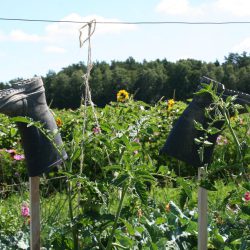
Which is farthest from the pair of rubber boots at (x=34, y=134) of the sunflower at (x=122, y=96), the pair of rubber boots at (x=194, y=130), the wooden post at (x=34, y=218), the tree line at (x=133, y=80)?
the tree line at (x=133, y=80)

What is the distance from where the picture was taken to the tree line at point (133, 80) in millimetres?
16312

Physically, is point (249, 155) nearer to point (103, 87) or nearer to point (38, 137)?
point (38, 137)

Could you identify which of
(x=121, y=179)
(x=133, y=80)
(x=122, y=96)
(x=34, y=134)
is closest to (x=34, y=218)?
(x=34, y=134)

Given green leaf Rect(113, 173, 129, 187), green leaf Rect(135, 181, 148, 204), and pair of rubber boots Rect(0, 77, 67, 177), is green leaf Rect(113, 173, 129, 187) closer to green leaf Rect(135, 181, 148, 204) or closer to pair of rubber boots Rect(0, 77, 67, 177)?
green leaf Rect(135, 181, 148, 204)

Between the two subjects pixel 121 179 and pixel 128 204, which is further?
pixel 128 204

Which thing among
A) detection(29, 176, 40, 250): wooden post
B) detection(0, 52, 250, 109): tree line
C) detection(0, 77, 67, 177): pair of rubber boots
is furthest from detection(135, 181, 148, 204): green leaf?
detection(0, 52, 250, 109): tree line

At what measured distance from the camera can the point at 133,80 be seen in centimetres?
1748

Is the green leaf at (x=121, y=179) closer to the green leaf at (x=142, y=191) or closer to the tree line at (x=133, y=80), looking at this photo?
the green leaf at (x=142, y=191)

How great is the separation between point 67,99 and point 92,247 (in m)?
14.8

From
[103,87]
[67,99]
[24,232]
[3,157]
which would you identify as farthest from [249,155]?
→ [67,99]

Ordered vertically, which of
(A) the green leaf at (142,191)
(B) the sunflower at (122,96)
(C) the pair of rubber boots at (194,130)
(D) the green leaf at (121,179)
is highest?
(C) the pair of rubber boots at (194,130)

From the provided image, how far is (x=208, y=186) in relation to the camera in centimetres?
176

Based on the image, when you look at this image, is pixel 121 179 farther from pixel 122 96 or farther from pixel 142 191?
pixel 122 96

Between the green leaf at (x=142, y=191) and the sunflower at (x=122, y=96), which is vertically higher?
the green leaf at (x=142, y=191)
